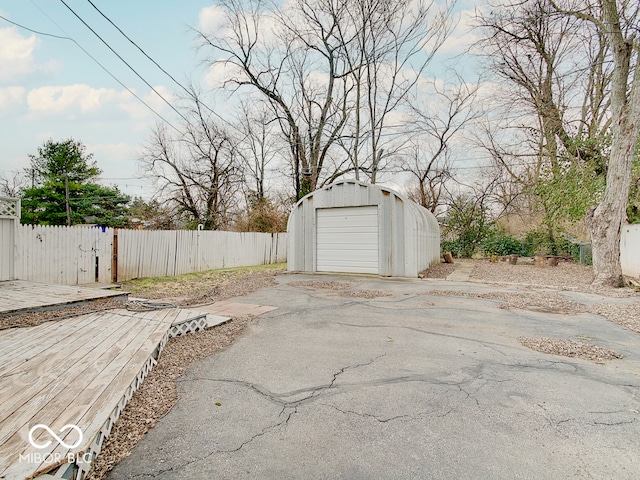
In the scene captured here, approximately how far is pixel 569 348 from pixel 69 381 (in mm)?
4715

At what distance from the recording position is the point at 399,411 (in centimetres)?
231

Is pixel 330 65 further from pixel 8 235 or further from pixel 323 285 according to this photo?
pixel 8 235

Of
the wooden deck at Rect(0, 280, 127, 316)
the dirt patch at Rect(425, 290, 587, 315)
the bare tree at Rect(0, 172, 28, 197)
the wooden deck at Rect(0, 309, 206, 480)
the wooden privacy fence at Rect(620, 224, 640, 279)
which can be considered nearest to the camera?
the wooden deck at Rect(0, 309, 206, 480)

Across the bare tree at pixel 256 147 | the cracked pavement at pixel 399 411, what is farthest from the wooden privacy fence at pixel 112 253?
the bare tree at pixel 256 147

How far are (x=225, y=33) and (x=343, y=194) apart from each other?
1178 cm

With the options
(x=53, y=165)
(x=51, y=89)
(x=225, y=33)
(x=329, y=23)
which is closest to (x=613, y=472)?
(x=51, y=89)

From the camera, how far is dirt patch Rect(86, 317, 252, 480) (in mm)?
1841

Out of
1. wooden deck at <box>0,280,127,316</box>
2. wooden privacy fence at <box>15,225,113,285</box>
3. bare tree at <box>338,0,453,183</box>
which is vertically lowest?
wooden deck at <box>0,280,127,316</box>

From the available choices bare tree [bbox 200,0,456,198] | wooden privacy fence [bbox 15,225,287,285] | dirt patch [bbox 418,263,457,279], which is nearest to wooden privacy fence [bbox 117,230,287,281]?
wooden privacy fence [bbox 15,225,287,285]

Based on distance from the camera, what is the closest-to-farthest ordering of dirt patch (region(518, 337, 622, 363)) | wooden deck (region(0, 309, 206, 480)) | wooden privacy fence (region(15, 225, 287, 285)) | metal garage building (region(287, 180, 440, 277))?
wooden deck (region(0, 309, 206, 480)) < dirt patch (region(518, 337, 622, 363)) < wooden privacy fence (region(15, 225, 287, 285)) < metal garage building (region(287, 180, 440, 277))

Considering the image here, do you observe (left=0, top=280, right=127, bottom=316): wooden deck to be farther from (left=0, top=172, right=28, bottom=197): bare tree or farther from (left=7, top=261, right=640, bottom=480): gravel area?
(left=0, top=172, right=28, bottom=197): bare tree

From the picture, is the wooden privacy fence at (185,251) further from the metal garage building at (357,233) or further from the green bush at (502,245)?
the green bush at (502,245)

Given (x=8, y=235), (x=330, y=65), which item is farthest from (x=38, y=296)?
(x=330, y=65)

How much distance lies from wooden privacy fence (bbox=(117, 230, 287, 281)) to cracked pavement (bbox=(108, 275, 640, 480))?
272 inches
